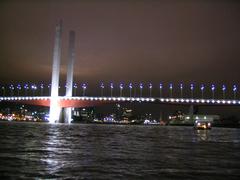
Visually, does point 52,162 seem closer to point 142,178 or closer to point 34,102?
point 142,178

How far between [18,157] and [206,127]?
57644 mm

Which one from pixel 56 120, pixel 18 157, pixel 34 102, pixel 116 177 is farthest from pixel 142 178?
pixel 34 102

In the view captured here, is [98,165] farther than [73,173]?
Yes

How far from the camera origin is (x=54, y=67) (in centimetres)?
8400

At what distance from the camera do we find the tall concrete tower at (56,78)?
80.7 meters

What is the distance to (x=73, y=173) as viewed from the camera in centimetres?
1227

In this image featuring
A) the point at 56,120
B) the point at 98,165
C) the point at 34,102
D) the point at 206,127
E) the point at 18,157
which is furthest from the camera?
the point at 34,102

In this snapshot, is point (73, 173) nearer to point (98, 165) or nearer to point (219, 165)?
point (98, 165)

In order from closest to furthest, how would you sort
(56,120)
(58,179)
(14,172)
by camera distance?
(58,179) → (14,172) → (56,120)

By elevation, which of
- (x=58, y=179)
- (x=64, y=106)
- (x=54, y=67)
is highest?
(x=54, y=67)

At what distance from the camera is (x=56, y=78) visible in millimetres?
82250

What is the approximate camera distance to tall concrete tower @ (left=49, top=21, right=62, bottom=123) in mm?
80688

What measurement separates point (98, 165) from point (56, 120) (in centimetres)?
6848

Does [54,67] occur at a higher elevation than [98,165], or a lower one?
higher
